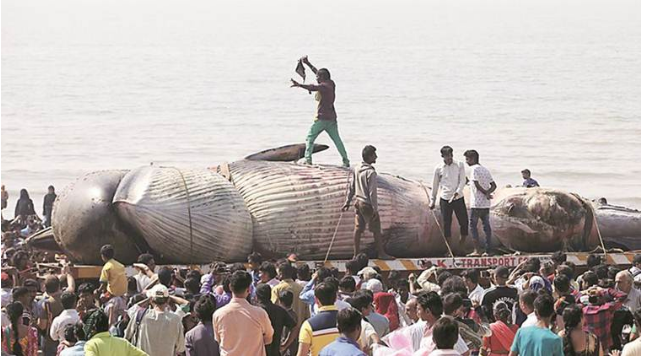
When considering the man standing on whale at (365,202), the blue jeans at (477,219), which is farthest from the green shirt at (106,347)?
the blue jeans at (477,219)

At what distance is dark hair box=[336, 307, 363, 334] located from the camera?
11.7 metres

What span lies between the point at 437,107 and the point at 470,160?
828 inches

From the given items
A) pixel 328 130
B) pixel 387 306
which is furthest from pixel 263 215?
pixel 387 306

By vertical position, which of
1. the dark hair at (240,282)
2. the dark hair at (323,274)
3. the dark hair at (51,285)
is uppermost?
the dark hair at (240,282)

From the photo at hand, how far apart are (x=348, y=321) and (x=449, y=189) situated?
340 inches

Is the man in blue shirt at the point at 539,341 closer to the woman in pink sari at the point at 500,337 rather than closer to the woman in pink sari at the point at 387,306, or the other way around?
the woman in pink sari at the point at 500,337

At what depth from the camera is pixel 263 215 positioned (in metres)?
19.9

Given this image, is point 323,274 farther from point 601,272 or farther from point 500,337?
point 601,272

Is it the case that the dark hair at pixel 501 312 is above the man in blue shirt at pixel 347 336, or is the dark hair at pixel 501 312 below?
below

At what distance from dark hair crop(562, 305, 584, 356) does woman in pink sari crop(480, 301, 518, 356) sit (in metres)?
0.61

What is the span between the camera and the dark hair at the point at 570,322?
12672 mm

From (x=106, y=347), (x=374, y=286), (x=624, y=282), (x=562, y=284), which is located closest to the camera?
(x=106, y=347)

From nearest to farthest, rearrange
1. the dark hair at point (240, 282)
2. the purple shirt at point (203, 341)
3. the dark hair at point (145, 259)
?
1. the dark hair at point (240, 282)
2. the purple shirt at point (203, 341)
3. the dark hair at point (145, 259)

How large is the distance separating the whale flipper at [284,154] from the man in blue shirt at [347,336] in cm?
950
